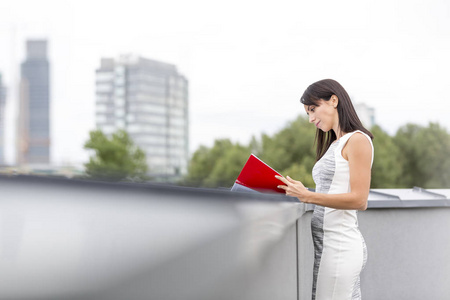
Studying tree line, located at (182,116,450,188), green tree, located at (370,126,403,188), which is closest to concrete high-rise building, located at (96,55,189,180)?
tree line, located at (182,116,450,188)

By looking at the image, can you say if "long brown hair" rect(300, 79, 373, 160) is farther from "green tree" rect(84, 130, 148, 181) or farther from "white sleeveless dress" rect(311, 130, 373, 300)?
"green tree" rect(84, 130, 148, 181)

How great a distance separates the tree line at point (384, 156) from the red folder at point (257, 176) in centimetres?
4975

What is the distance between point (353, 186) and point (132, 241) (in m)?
1.27

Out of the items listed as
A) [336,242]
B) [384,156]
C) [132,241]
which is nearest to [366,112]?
[384,156]

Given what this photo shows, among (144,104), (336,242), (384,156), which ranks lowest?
(336,242)

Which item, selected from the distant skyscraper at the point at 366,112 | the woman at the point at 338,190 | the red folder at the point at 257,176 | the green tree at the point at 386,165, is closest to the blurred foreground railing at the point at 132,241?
the red folder at the point at 257,176

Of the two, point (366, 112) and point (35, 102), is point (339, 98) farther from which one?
point (35, 102)

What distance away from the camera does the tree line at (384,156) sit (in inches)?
2232

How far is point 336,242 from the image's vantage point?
193 cm

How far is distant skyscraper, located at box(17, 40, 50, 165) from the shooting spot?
5674 inches

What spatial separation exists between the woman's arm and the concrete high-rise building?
115m

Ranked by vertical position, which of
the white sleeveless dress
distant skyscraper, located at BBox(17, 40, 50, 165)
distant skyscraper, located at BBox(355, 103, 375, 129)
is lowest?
the white sleeveless dress

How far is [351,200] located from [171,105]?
411 feet

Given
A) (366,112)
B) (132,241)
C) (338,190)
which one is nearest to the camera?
(132,241)
